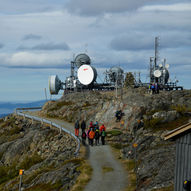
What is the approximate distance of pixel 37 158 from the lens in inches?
1297

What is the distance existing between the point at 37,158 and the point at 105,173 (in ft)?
43.0

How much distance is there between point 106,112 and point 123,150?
13.5 metres

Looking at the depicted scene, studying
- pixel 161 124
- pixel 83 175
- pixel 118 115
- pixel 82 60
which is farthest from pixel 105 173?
pixel 82 60

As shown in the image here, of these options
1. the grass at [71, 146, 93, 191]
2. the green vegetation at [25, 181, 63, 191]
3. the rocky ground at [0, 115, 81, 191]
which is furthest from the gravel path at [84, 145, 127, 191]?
the green vegetation at [25, 181, 63, 191]

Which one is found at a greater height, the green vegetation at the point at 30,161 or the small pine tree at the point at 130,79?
the small pine tree at the point at 130,79

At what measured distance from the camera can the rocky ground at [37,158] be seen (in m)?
21.4

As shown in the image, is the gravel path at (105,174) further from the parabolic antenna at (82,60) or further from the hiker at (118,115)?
the parabolic antenna at (82,60)

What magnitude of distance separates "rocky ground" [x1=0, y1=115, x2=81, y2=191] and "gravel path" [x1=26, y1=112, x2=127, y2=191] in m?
1.32

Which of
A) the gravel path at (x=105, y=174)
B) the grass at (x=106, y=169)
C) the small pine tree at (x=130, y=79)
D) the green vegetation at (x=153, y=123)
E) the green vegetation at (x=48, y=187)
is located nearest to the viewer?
the gravel path at (x=105, y=174)

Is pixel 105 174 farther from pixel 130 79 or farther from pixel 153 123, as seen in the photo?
pixel 130 79

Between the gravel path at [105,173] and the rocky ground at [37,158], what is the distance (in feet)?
4.34

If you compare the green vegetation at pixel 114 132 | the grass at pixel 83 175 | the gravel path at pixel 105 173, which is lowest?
the gravel path at pixel 105 173

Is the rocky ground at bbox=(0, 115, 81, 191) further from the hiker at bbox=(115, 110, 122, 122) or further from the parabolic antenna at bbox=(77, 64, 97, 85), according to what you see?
the parabolic antenna at bbox=(77, 64, 97, 85)

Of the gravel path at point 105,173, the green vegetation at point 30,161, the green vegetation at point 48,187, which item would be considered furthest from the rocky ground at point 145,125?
the green vegetation at point 30,161
